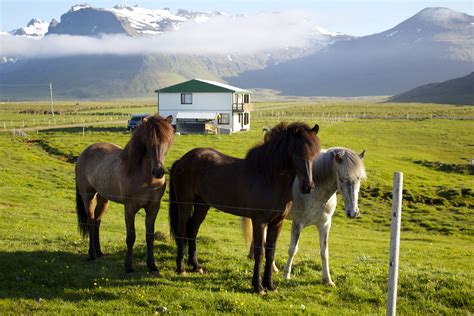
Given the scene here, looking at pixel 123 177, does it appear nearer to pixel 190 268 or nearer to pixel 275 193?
pixel 190 268

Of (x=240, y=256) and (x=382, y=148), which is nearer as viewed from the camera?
(x=240, y=256)

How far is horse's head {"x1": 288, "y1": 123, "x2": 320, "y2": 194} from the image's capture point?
7281 millimetres

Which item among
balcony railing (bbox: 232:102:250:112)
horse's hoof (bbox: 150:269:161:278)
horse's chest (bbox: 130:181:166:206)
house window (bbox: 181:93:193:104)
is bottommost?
horse's hoof (bbox: 150:269:161:278)

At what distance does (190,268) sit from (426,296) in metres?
4.39

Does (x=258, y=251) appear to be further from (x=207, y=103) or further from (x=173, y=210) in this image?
(x=207, y=103)

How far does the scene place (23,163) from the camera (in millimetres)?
30219

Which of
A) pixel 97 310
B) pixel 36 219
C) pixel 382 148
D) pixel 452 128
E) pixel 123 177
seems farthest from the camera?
pixel 452 128

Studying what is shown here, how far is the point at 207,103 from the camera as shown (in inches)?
2250

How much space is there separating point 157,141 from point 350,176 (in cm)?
348

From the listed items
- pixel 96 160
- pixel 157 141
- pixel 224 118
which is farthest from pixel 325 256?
pixel 224 118

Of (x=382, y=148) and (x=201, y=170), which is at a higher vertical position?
(x=201, y=170)

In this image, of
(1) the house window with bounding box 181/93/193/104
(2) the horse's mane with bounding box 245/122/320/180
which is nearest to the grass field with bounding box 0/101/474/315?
(2) the horse's mane with bounding box 245/122/320/180

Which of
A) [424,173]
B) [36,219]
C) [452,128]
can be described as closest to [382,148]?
[424,173]

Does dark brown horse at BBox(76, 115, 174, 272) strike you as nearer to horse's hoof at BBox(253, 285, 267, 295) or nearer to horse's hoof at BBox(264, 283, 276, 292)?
horse's hoof at BBox(253, 285, 267, 295)
